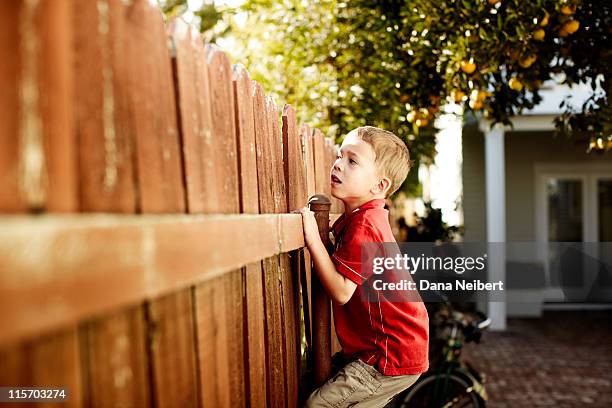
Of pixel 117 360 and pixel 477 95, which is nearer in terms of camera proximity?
pixel 117 360

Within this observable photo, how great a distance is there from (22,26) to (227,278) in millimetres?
929

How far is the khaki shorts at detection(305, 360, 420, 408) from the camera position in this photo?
248 cm

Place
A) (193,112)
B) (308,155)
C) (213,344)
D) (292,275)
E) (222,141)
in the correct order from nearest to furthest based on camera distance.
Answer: (193,112)
(213,344)
(222,141)
(292,275)
(308,155)

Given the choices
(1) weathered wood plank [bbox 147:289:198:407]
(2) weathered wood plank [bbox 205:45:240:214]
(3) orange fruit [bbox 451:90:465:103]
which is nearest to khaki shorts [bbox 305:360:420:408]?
(2) weathered wood plank [bbox 205:45:240:214]

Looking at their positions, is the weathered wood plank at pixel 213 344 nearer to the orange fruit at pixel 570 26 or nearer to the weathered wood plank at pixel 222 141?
the weathered wood plank at pixel 222 141

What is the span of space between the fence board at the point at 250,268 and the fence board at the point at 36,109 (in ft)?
3.10

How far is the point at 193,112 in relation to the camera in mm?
1496

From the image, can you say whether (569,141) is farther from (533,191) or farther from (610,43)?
(610,43)

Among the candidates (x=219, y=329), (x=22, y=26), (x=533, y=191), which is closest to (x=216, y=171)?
(x=219, y=329)

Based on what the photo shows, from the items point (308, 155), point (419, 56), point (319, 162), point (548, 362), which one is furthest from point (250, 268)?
point (548, 362)

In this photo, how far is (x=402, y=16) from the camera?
5.01 meters

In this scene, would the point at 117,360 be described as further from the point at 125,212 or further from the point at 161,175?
the point at 161,175

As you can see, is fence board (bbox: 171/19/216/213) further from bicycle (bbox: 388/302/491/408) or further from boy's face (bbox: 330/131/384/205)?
bicycle (bbox: 388/302/491/408)

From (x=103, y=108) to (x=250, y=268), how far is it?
900 mm
